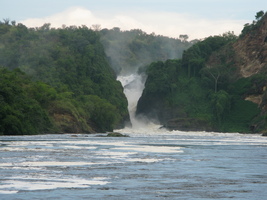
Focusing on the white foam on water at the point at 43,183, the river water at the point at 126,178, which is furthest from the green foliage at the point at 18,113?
the white foam on water at the point at 43,183

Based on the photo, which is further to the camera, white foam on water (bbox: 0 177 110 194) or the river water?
white foam on water (bbox: 0 177 110 194)

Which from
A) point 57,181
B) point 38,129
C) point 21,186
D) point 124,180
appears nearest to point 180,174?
point 124,180

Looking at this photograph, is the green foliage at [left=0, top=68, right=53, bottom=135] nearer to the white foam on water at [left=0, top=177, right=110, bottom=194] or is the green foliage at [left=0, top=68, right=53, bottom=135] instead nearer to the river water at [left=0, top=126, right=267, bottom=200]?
the river water at [left=0, top=126, right=267, bottom=200]

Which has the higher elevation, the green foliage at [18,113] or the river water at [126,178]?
the green foliage at [18,113]

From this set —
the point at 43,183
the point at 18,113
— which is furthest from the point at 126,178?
the point at 18,113

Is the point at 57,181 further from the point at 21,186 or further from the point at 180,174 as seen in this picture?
the point at 180,174

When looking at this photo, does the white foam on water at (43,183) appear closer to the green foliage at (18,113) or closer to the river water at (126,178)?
the river water at (126,178)

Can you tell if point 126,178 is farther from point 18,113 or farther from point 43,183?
point 18,113

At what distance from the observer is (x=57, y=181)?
3334cm

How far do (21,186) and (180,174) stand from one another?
37.5 feet

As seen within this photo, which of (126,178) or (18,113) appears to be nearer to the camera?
(126,178)

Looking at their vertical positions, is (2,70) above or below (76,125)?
above

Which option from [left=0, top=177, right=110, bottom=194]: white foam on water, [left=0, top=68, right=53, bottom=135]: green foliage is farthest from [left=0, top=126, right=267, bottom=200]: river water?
[left=0, top=68, right=53, bottom=135]: green foliage

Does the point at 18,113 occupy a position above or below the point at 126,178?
above
